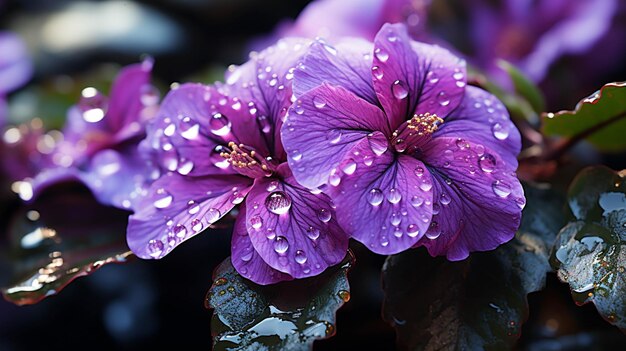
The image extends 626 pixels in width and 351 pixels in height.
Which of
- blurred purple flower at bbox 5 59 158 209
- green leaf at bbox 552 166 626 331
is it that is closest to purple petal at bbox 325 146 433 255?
green leaf at bbox 552 166 626 331

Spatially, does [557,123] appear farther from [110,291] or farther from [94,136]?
[110,291]

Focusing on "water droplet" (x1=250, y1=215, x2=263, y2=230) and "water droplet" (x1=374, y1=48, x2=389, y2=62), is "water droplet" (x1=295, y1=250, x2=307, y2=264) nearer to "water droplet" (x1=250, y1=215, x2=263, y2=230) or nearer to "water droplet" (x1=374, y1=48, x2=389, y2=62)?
"water droplet" (x1=250, y1=215, x2=263, y2=230)

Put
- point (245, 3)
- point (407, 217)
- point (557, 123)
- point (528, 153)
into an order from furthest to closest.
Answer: point (245, 3), point (528, 153), point (557, 123), point (407, 217)

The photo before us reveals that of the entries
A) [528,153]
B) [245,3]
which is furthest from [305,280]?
[245,3]

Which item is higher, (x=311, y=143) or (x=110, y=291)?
(x=311, y=143)

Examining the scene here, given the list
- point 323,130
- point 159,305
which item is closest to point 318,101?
point 323,130

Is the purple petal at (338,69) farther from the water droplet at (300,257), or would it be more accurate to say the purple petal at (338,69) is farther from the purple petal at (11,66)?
the purple petal at (11,66)

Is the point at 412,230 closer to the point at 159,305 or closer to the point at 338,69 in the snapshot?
the point at 338,69
